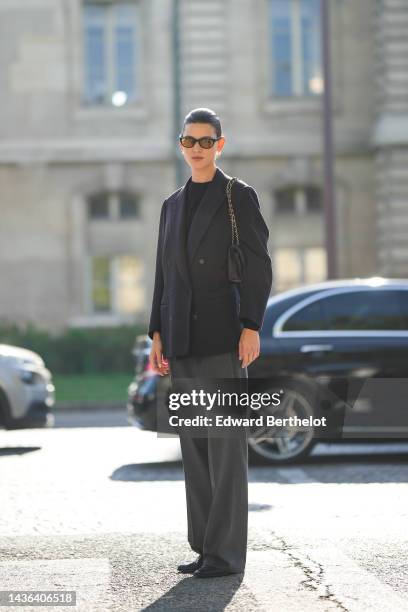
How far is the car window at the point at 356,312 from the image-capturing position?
11.8 metres

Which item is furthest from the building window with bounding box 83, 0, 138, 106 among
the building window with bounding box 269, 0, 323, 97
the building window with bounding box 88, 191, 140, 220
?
the building window with bounding box 269, 0, 323, 97

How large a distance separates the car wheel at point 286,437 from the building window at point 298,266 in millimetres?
18314

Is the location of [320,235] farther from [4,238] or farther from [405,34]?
[4,238]

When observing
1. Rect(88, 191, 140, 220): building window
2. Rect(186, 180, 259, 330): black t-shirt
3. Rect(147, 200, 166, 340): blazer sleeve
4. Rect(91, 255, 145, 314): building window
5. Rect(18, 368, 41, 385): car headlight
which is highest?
Rect(186, 180, 259, 330): black t-shirt

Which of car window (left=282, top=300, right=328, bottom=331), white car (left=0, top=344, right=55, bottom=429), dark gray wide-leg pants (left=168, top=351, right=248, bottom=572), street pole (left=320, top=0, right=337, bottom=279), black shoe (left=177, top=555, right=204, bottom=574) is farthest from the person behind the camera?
street pole (left=320, top=0, right=337, bottom=279)

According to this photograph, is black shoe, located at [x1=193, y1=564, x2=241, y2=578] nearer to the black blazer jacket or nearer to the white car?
the black blazer jacket

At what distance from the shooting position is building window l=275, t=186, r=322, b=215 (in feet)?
98.0

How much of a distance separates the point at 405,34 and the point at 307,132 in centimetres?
280

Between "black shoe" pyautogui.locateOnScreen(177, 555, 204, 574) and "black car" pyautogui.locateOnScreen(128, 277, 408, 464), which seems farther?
"black car" pyautogui.locateOnScreen(128, 277, 408, 464)

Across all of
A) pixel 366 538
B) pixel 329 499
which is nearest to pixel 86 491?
pixel 329 499

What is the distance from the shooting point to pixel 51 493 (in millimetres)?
9719

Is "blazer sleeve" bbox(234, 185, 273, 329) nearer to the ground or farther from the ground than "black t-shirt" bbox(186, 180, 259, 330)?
nearer to the ground

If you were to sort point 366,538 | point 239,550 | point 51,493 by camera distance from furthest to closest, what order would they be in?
1. point 51,493
2. point 366,538
3. point 239,550

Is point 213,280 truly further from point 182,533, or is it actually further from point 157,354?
point 182,533
